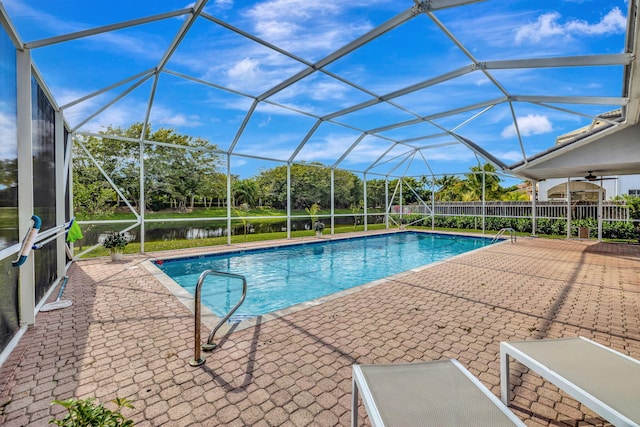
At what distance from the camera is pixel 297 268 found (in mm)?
8570

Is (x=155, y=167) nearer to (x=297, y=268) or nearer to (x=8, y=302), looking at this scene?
(x=297, y=268)

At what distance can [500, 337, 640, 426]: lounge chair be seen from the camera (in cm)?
158

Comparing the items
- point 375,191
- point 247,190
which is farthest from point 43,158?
point 375,191

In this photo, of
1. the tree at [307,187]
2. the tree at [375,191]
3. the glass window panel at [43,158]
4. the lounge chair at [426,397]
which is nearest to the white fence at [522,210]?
the tree at [375,191]

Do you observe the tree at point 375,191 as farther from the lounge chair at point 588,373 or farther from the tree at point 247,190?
the lounge chair at point 588,373

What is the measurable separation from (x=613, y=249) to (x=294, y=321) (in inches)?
470

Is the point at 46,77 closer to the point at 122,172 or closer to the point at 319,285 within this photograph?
the point at 319,285

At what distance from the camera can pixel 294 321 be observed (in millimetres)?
3766

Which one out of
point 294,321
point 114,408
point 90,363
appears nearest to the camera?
point 114,408

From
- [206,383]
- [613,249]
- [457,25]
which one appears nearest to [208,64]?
[457,25]

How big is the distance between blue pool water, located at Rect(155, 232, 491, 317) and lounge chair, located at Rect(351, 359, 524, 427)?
3.50 meters

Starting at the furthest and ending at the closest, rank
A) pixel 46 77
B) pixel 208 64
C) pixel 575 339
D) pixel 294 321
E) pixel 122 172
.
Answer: pixel 122 172 → pixel 208 64 → pixel 46 77 → pixel 294 321 → pixel 575 339

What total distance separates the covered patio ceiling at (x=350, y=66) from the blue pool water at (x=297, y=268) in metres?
3.98

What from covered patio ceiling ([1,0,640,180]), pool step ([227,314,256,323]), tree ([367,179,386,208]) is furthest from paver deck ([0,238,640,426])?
tree ([367,179,386,208])
